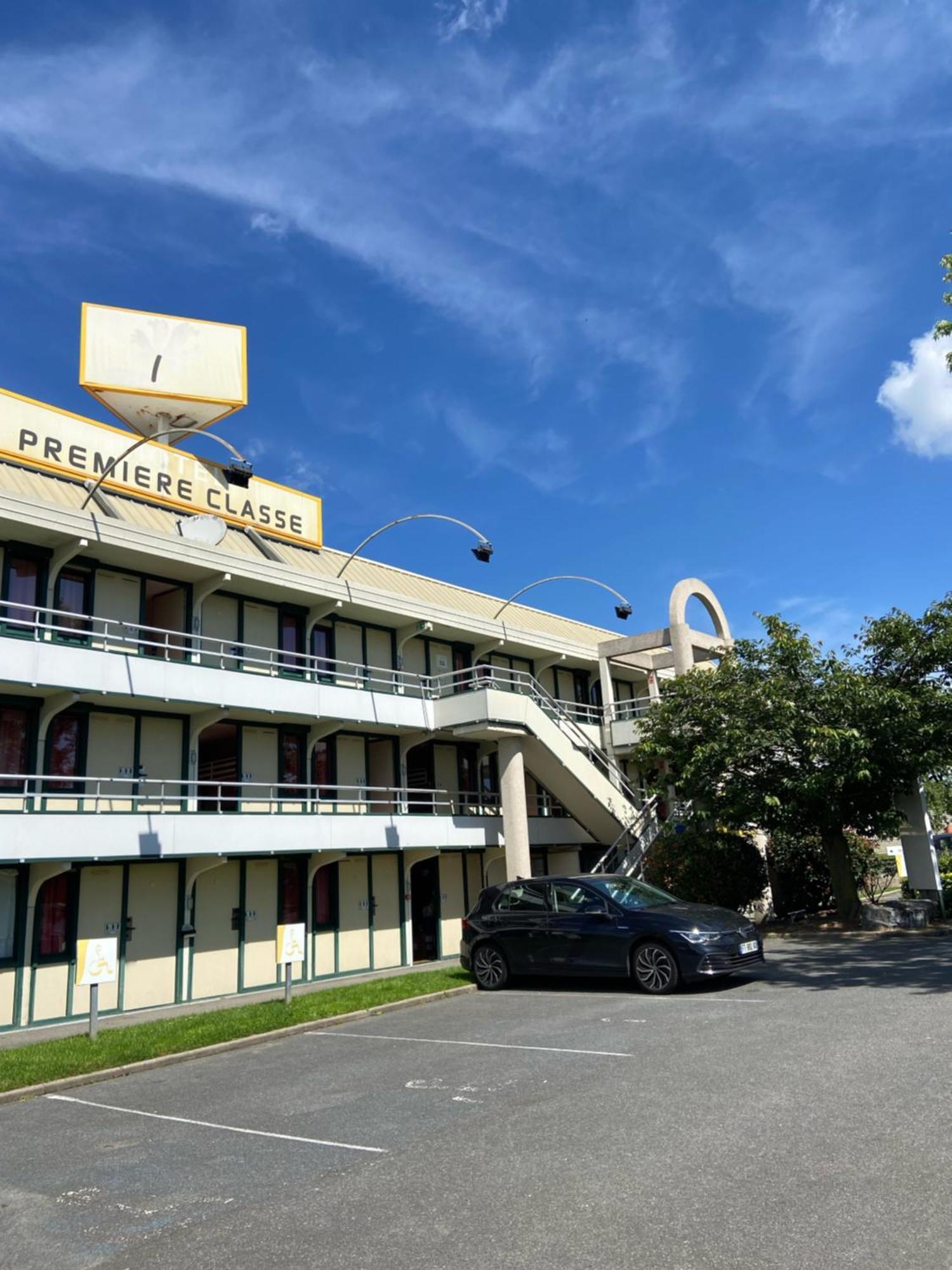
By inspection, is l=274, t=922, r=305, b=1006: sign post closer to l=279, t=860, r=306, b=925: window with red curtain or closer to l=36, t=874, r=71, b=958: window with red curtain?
l=36, t=874, r=71, b=958: window with red curtain

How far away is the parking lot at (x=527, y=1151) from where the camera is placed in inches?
190

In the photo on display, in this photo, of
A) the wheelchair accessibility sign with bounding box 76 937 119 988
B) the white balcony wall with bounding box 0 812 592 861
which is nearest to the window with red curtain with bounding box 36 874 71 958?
the white balcony wall with bounding box 0 812 592 861

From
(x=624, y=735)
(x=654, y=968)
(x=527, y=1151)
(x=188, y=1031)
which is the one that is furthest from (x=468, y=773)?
(x=527, y=1151)

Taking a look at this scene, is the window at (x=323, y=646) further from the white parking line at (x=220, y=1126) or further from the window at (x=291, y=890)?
the white parking line at (x=220, y=1126)

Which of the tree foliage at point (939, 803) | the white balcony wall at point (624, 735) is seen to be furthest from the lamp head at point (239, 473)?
the tree foliage at point (939, 803)

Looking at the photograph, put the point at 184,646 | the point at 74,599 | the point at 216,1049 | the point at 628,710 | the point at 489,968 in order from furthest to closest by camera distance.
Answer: the point at 628,710, the point at 184,646, the point at 74,599, the point at 489,968, the point at 216,1049

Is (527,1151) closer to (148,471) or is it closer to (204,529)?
(204,529)

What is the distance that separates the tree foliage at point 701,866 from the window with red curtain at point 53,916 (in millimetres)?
12480

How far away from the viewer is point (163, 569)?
→ 19.1 m

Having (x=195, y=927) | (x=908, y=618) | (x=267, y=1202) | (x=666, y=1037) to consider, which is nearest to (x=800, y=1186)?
(x=267, y=1202)

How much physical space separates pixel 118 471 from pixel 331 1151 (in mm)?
16508

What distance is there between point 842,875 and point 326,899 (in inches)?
450

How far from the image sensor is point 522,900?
14977 mm

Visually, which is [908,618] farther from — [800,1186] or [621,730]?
[800,1186]
